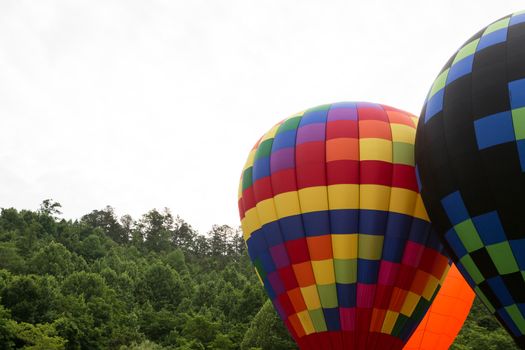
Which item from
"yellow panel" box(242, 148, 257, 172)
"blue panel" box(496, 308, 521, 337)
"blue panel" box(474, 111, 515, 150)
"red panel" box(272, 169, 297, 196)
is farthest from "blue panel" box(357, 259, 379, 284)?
"yellow panel" box(242, 148, 257, 172)

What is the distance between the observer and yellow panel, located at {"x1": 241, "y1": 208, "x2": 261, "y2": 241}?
1241 cm

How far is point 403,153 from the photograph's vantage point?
1116 cm

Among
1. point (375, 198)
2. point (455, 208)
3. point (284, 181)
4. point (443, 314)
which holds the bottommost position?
point (443, 314)

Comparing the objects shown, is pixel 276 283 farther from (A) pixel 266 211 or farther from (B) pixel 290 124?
(B) pixel 290 124

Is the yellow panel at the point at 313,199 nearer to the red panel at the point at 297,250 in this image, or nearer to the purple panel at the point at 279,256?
the red panel at the point at 297,250

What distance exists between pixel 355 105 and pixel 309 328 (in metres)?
4.51

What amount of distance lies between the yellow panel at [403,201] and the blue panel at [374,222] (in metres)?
0.22

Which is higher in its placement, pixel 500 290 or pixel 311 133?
pixel 311 133

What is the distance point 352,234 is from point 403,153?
1807 mm

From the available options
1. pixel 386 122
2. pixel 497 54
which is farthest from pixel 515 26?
pixel 386 122

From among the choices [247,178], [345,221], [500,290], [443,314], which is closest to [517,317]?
[500,290]

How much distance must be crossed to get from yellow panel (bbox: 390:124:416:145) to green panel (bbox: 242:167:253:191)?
3.19 metres

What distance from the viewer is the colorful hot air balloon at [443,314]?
1285cm

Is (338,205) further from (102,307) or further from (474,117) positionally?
(102,307)
